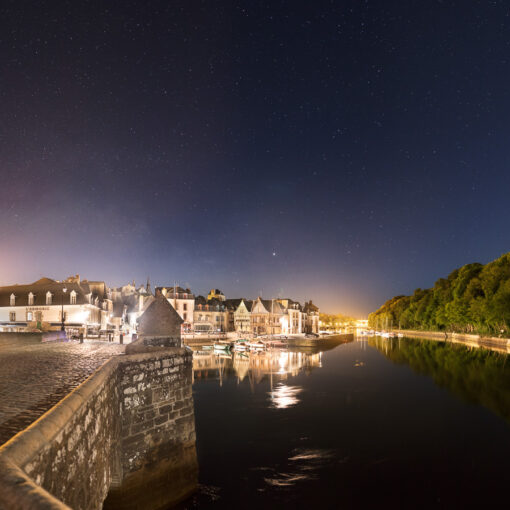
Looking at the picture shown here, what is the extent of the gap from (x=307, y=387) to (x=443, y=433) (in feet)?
52.8

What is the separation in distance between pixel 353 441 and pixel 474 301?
2659 inches

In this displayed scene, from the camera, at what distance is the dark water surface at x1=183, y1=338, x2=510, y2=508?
15711 millimetres

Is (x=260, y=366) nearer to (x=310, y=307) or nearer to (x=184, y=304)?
(x=184, y=304)

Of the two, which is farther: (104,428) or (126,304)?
(126,304)

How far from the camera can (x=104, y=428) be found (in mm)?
9477

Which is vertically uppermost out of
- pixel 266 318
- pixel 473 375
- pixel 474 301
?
pixel 474 301

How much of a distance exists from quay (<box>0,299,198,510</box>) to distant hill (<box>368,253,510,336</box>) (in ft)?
221

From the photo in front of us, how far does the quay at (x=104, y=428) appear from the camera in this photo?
5.12 metres

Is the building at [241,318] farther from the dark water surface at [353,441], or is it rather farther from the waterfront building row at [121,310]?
the dark water surface at [353,441]

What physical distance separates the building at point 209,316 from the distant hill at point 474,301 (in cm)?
5499

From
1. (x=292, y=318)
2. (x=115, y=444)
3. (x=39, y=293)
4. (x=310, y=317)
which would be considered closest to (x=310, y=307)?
(x=310, y=317)

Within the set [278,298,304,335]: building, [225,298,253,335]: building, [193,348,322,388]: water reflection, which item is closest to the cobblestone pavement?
[193,348,322,388]: water reflection

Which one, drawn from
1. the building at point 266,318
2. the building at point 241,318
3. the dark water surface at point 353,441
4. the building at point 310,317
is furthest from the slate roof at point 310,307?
the dark water surface at point 353,441

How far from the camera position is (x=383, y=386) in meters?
39.9
